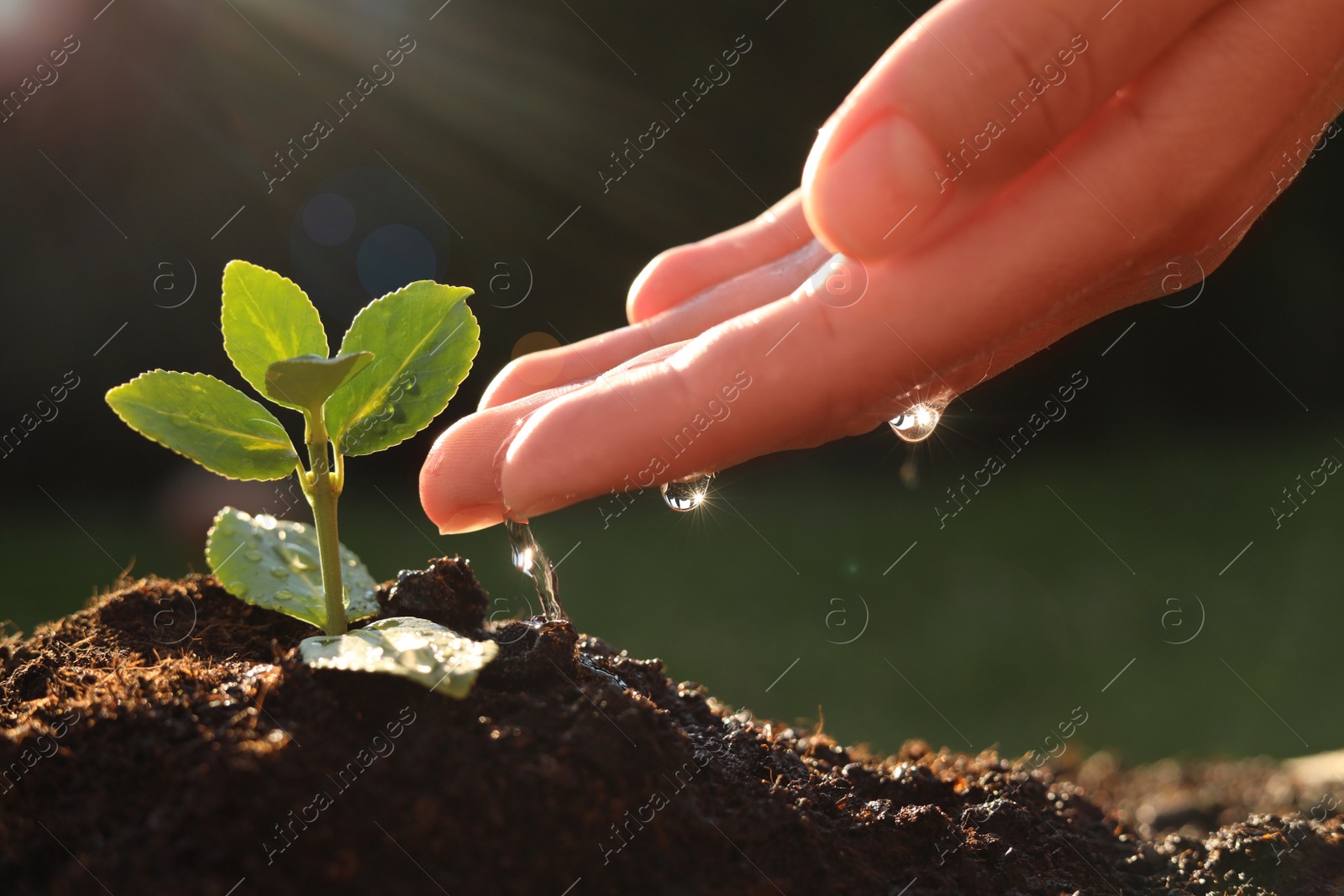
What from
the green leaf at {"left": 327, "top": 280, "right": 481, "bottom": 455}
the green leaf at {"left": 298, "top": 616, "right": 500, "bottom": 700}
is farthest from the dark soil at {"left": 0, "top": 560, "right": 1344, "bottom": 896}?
the green leaf at {"left": 327, "top": 280, "right": 481, "bottom": 455}

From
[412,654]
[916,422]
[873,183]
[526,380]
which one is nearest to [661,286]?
[526,380]

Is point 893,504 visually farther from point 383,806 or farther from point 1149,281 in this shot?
point 383,806

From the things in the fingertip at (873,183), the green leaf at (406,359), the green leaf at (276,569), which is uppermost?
the fingertip at (873,183)

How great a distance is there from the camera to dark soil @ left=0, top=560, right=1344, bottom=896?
570mm

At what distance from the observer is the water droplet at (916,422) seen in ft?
3.21

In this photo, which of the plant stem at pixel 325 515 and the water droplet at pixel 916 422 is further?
the water droplet at pixel 916 422

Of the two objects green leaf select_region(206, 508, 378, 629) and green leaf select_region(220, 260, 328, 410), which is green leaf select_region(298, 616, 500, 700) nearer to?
green leaf select_region(206, 508, 378, 629)

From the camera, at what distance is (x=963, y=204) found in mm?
778

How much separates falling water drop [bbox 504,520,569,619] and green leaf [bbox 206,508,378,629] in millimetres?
160

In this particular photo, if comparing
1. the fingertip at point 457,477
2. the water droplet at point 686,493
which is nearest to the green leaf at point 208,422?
the fingertip at point 457,477

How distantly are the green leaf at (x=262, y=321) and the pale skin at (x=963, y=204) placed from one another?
0.19 metres

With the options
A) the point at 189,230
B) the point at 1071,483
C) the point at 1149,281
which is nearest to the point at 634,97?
the point at 189,230

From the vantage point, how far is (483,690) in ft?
2.37

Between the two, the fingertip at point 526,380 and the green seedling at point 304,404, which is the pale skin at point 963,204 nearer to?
the green seedling at point 304,404
